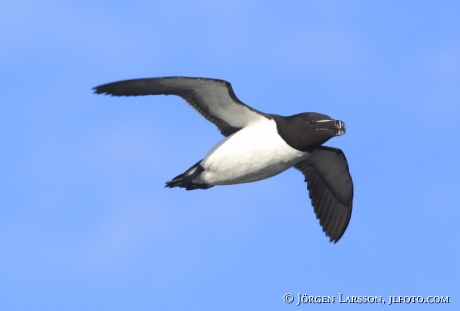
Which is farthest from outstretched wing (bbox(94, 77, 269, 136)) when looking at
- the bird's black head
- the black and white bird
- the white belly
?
the bird's black head

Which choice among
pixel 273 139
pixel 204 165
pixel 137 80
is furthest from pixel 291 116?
pixel 137 80

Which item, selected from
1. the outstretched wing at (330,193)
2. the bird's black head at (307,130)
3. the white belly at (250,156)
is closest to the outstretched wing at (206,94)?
the white belly at (250,156)

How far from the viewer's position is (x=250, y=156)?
15742 mm

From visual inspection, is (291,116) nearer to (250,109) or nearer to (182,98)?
(250,109)

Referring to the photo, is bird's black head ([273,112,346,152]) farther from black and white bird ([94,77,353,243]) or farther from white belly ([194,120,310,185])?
white belly ([194,120,310,185])

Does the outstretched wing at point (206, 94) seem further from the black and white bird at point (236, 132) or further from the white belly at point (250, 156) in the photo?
the white belly at point (250, 156)

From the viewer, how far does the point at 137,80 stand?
1504 cm

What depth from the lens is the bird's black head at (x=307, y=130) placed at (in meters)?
15.4

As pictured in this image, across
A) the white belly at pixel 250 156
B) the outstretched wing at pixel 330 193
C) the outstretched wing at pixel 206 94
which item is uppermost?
the outstretched wing at pixel 206 94

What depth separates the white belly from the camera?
15.7 metres

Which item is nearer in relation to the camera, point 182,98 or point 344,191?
point 182,98

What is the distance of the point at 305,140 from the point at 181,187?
277 centimetres

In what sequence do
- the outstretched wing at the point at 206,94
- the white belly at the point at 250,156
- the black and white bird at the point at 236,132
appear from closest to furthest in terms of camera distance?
the outstretched wing at the point at 206,94
the black and white bird at the point at 236,132
the white belly at the point at 250,156

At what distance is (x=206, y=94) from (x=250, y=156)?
1388mm
